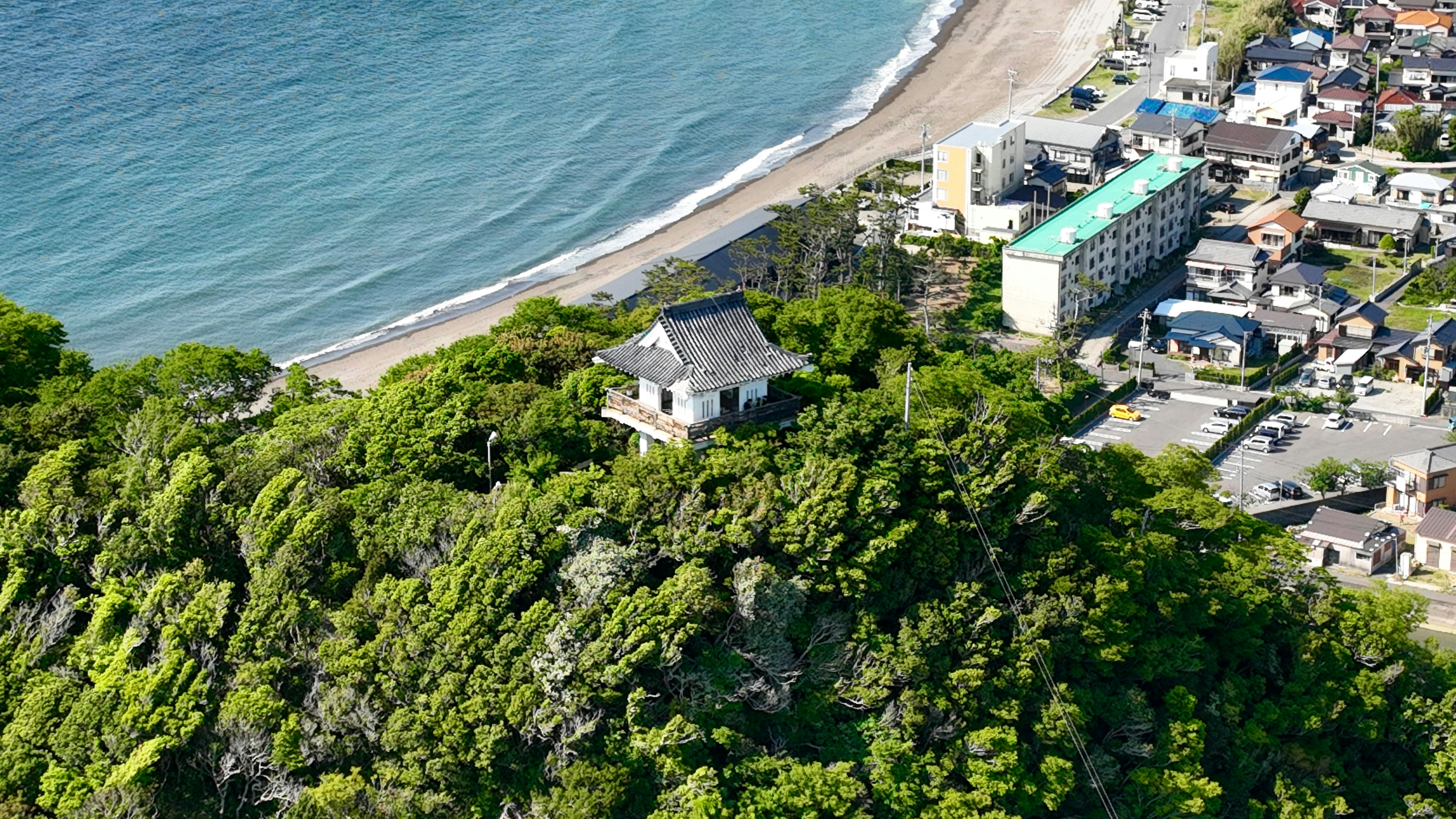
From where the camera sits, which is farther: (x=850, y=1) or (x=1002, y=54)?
(x=850, y=1)

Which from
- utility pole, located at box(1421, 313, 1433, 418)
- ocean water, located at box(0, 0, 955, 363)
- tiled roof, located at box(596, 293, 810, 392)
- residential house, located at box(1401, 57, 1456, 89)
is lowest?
utility pole, located at box(1421, 313, 1433, 418)

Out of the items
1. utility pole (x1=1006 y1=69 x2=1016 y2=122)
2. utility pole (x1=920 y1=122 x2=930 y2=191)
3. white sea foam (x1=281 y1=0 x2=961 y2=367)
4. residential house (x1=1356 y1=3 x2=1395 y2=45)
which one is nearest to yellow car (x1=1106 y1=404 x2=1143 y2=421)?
utility pole (x1=920 y1=122 x2=930 y2=191)

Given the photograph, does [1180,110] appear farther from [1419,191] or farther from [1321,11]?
[1321,11]

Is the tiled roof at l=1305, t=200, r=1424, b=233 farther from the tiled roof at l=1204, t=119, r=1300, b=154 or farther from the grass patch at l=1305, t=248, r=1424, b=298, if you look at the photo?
the tiled roof at l=1204, t=119, r=1300, b=154

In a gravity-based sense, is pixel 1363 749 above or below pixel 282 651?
below

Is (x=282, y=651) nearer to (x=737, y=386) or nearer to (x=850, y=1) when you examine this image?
(x=737, y=386)

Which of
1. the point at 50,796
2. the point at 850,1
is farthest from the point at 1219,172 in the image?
the point at 50,796
